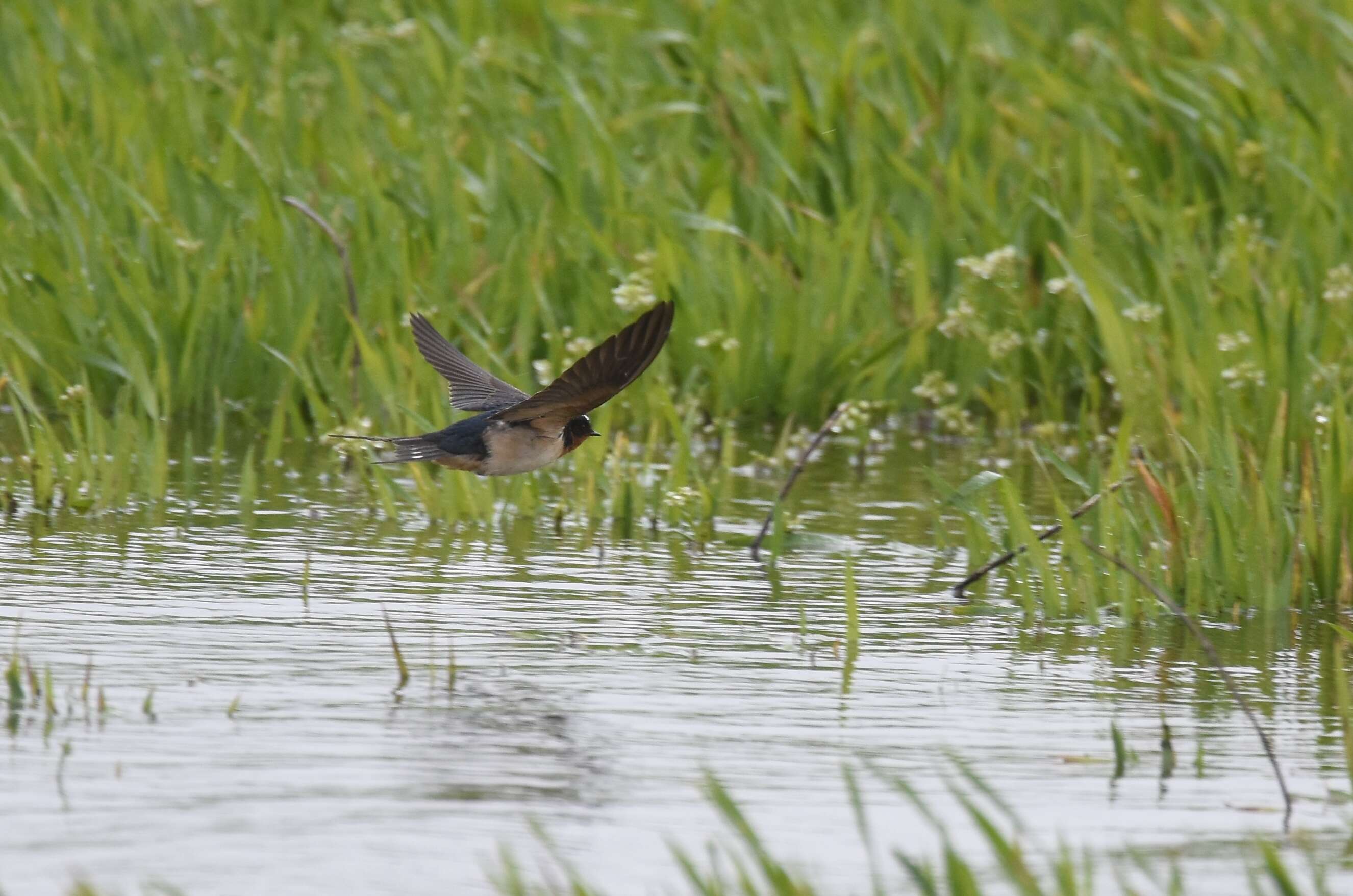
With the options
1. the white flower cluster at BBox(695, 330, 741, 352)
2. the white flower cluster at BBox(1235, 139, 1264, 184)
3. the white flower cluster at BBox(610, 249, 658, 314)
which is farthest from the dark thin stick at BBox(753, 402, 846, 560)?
the white flower cluster at BBox(1235, 139, 1264, 184)

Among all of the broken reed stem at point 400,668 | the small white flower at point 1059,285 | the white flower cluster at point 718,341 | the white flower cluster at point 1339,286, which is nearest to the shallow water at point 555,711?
the broken reed stem at point 400,668

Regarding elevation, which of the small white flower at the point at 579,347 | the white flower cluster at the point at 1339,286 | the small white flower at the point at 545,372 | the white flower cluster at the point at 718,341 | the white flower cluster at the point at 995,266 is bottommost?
the small white flower at the point at 545,372

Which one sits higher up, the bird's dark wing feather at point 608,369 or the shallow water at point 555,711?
the bird's dark wing feather at point 608,369

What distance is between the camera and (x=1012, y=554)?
478 cm

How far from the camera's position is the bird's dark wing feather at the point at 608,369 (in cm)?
472

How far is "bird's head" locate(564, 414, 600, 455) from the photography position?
18.2ft

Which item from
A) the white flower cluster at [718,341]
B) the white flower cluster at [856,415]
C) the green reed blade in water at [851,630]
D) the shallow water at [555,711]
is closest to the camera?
the shallow water at [555,711]

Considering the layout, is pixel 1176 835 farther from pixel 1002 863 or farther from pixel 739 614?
pixel 739 614

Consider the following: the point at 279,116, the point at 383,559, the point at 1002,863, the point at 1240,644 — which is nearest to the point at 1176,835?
the point at 1002,863

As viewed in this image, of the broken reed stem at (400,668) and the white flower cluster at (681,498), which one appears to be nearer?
the broken reed stem at (400,668)

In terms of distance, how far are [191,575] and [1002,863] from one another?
2485 millimetres

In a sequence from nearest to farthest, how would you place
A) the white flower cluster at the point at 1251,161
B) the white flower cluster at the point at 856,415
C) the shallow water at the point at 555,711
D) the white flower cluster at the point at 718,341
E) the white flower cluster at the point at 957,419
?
1. the shallow water at the point at 555,711
2. the white flower cluster at the point at 856,415
3. the white flower cluster at the point at 718,341
4. the white flower cluster at the point at 957,419
5. the white flower cluster at the point at 1251,161

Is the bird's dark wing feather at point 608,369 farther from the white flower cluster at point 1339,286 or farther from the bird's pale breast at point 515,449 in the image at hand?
the white flower cluster at point 1339,286

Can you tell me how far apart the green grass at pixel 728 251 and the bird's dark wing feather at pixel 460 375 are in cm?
19
